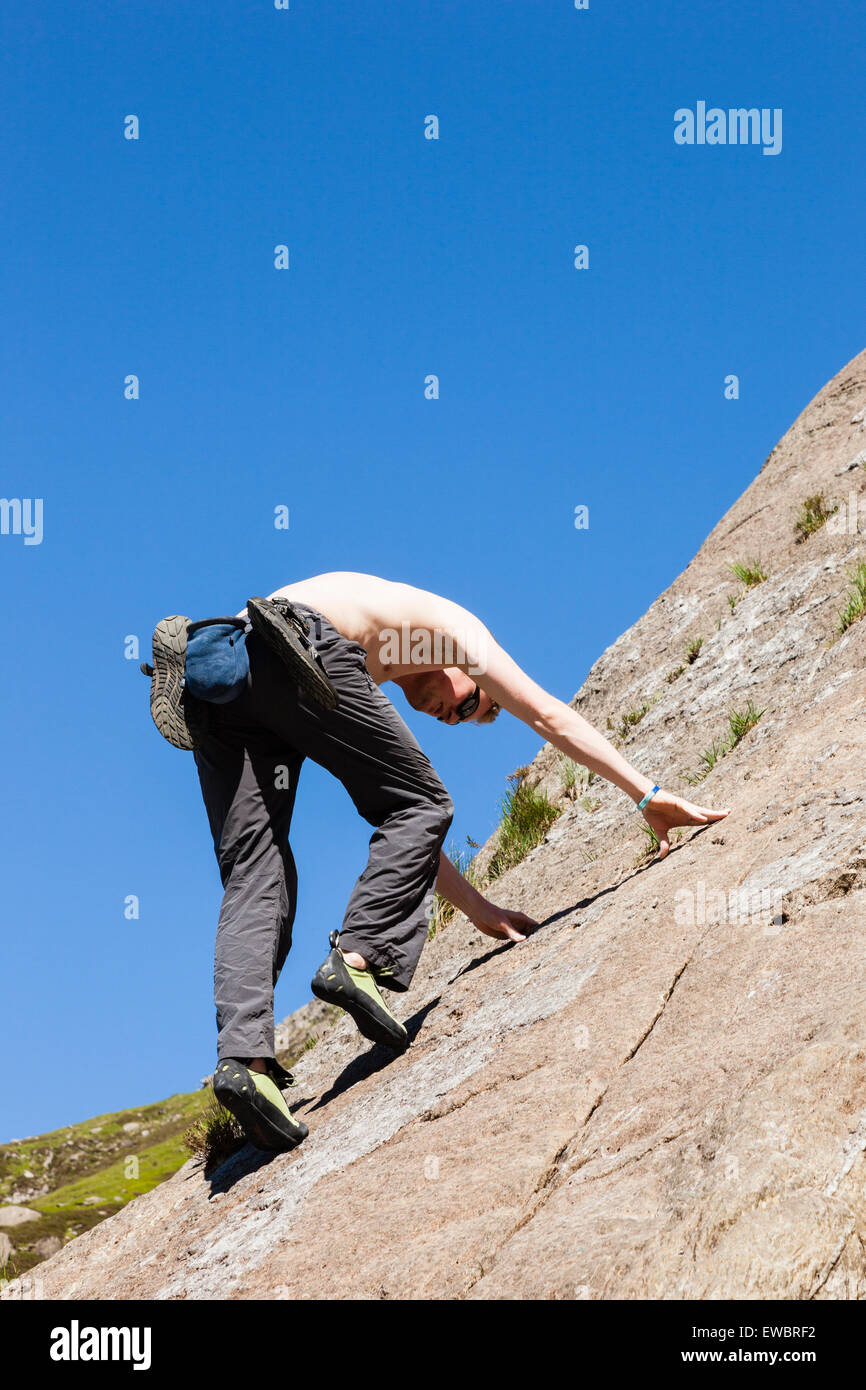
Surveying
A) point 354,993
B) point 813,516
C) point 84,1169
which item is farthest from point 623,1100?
point 84,1169

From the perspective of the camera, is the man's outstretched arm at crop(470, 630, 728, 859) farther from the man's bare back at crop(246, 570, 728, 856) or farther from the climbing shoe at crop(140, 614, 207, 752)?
the climbing shoe at crop(140, 614, 207, 752)

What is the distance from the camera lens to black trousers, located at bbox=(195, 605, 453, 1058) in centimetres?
461

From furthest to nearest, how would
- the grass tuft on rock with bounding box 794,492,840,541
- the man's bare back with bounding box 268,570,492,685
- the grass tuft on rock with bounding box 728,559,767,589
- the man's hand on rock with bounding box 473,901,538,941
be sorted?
the grass tuft on rock with bounding box 728,559,767,589
the grass tuft on rock with bounding box 794,492,840,541
the man's hand on rock with bounding box 473,901,538,941
the man's bare back with bounding box 268,570,492,685

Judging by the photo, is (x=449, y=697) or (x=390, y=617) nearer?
(x=390, y=617)

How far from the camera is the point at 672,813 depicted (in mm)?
5012

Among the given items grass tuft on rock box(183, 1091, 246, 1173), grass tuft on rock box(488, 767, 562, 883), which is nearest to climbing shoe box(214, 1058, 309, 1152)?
grass tuft on rock box(183, 1091, 246, 1173)

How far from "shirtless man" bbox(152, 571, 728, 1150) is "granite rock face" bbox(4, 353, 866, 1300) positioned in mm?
360

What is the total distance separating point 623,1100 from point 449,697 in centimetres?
231

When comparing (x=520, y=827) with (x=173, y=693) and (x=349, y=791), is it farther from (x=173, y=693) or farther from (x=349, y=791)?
(x=173, y=693)

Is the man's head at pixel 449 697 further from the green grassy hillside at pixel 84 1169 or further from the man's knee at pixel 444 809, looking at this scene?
the green grassy hillside at pixel 84 1169

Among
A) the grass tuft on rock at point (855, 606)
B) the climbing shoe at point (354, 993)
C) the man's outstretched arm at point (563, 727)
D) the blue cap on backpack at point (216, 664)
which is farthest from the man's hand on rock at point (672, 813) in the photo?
the grass tuft on rock at point (855, 606)

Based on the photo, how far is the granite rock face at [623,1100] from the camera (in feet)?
8.81

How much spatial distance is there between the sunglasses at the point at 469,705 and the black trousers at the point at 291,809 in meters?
0.60
